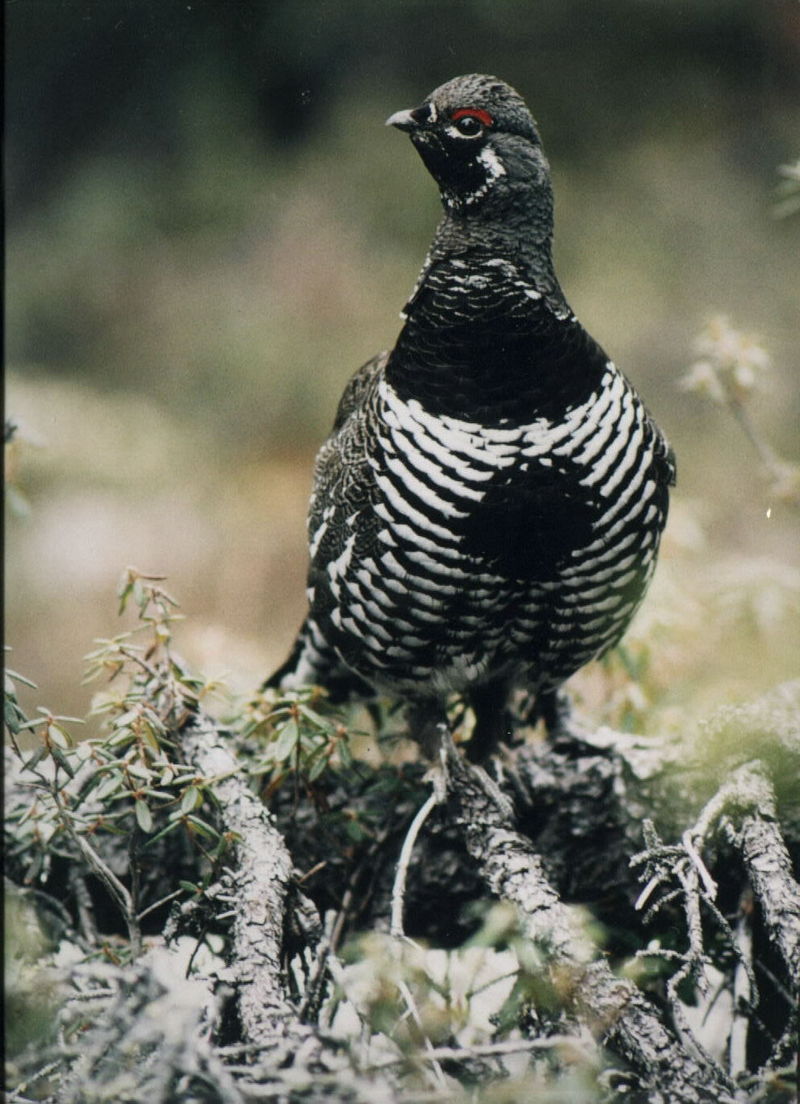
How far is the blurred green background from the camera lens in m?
1.80

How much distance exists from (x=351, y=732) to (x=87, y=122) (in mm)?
1584

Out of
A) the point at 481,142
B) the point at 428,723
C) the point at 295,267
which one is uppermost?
the point at 295,267

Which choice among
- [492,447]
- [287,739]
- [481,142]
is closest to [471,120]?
[481,142]

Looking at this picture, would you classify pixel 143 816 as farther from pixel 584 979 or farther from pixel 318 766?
pixel 584 979

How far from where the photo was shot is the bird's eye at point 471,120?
4.67ft

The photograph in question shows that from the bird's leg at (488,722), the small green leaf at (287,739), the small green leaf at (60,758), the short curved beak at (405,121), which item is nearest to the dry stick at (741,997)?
the bird's leg at (488,722)

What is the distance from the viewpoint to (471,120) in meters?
1.42

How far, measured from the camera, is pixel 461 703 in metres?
1.89

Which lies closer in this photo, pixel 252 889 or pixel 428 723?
pixel 252 889

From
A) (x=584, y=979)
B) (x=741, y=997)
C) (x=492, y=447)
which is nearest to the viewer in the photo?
(x=584, y=979)

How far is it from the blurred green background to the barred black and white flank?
10.9 inches

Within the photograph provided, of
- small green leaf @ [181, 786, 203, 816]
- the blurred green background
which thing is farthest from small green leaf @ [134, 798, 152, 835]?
the blurred green background

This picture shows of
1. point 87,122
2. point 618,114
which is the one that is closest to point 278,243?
point 87,122

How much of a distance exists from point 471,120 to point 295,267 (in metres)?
1.75
